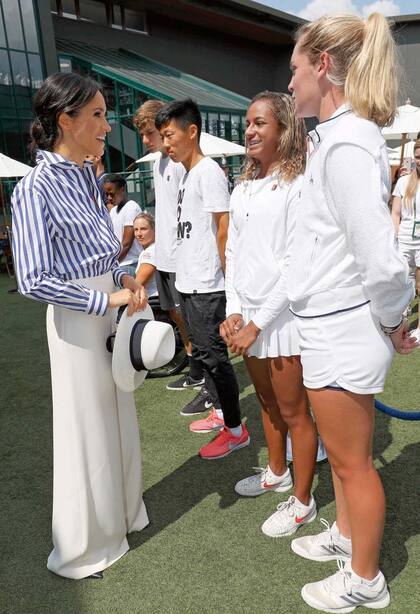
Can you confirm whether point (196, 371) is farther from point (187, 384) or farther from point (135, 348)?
point (135, 348)

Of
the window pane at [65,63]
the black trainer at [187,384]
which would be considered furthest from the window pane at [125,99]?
the black trainer at [187,384]

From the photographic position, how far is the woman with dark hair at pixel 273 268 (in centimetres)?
213

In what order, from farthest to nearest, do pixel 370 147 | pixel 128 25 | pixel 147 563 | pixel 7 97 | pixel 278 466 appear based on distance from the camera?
pixel 128 25
pixel 7 97
pixel 278 466
pixel 147 563
pixel 370 147

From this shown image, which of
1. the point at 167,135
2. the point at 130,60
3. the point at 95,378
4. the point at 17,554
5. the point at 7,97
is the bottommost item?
the point at 17,554

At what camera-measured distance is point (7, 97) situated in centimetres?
1519

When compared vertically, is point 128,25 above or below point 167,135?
above

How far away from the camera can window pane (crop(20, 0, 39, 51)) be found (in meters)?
14.8

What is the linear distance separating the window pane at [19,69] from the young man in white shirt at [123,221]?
12.5 metres

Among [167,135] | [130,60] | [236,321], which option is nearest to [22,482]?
[236,321]

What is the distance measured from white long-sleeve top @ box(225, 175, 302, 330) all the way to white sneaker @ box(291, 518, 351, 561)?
37.6 inches

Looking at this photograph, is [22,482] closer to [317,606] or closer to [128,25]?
[317,606]

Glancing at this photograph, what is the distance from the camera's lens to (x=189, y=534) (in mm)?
2422

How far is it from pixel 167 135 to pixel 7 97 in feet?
47.6

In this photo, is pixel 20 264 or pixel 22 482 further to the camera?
pixel 22 482
